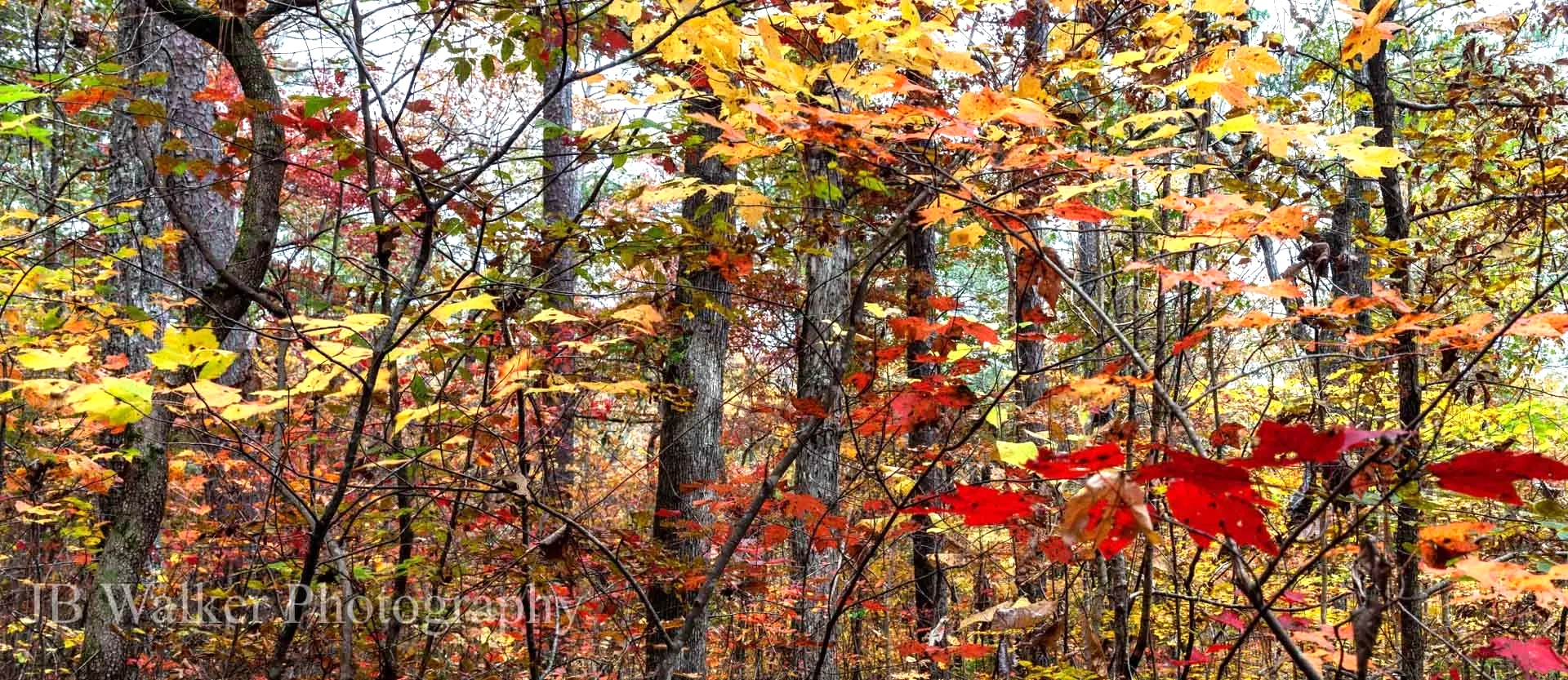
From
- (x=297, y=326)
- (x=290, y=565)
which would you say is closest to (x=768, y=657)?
(x=290, y=565)

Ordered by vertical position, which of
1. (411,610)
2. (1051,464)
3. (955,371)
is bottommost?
(411,610)

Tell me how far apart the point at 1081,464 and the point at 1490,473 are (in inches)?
20.3

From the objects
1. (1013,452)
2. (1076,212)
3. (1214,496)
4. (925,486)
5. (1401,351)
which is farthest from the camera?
(925,486)

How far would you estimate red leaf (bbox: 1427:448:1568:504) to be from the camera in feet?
3.46

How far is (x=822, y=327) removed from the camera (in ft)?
12.3

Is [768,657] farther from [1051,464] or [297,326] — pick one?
[1051,464]

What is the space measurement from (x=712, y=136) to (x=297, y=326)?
5.74 feet

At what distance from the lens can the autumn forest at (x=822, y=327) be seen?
205cm

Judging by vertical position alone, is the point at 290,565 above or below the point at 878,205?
below

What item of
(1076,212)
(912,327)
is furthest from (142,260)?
(1076,212)

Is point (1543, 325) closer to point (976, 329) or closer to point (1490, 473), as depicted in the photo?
point (1490, 473)

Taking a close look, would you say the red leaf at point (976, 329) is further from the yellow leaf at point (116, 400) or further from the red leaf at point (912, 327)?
the yellow leaf at point (116, 400)

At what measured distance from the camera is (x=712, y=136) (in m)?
3.52

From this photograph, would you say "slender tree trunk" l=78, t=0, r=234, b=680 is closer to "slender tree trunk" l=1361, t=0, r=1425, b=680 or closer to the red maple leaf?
the red maple leaf
